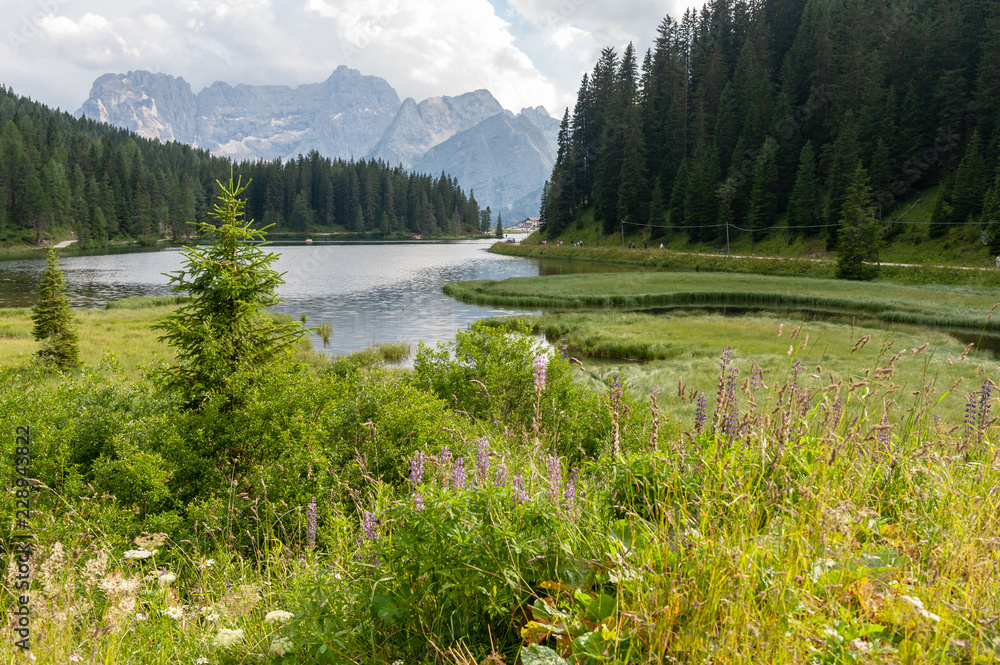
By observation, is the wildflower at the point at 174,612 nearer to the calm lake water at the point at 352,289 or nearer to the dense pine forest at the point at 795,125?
the calm lake water at the point at 352,289

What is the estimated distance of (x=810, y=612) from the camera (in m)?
2.14

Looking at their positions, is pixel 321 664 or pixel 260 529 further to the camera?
pixel 260 529

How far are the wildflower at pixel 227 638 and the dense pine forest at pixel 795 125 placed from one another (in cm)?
5495

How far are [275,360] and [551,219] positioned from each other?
108 m

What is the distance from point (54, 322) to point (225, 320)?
721 inches

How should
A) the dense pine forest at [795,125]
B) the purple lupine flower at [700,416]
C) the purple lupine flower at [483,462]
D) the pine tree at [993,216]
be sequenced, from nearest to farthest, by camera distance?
the purple lupine flower at [483,462] < the purple lupine flower at [700,416] < the pine tree at [993,216] < the dense pine forest at [795,125]

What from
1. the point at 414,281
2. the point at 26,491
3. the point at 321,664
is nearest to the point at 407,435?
the point at 26,491

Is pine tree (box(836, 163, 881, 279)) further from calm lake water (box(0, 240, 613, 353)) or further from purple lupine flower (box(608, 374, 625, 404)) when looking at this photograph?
purple lupine flower (box(608, 374, 625, 404))

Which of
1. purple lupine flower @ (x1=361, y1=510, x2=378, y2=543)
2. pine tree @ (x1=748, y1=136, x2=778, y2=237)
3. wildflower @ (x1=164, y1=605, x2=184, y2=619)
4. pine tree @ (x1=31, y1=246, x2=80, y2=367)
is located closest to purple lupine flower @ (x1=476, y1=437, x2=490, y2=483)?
purple lupine flower @ (x1=361, y1=510, x2=378, y2=543)

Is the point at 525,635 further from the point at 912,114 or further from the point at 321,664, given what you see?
the point at 912,114

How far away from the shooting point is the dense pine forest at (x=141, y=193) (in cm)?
12112

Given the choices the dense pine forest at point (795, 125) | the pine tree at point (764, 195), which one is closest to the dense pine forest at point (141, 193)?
the dense pine forest at point (795, 125)

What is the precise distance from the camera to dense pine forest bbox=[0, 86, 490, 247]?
121m

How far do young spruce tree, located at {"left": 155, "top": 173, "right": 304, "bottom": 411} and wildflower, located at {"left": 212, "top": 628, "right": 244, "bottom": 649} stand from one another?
3.83 meters
